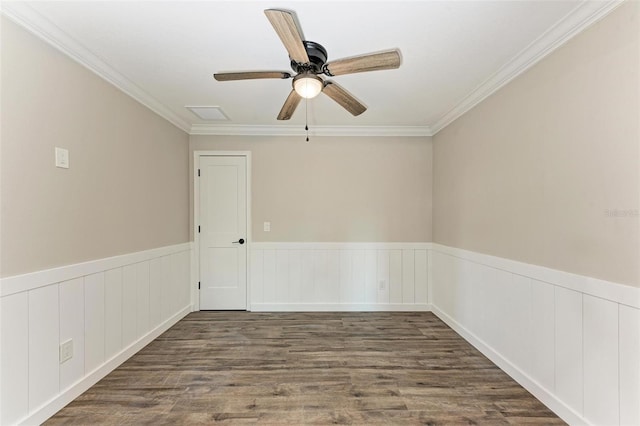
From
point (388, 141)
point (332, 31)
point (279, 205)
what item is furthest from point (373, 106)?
point (279, 205)

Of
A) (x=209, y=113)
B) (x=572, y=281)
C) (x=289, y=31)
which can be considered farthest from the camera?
(x=209, y=113)

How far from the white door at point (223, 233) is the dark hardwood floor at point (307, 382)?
2.11 ft

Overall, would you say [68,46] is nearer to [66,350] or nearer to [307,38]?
[307,38]

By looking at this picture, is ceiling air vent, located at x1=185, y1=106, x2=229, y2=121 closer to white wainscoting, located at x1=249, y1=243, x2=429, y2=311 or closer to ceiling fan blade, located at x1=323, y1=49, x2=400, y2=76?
white wainscoting, located at x1=249, y1=243, x2=429, y2=311

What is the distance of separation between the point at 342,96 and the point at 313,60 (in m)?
0.34

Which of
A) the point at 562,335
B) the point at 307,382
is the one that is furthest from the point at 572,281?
the point at 307,382

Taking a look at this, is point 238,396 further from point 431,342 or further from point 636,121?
point 636,121

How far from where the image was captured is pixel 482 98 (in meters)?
2.75

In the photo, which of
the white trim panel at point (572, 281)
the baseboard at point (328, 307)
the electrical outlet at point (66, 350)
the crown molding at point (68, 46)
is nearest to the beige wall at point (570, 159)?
the white trim panel at point (572, 281)

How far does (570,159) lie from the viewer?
1.83 meters

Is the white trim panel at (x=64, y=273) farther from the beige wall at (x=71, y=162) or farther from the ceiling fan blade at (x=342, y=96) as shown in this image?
the ceiling fan blade at (x=342, y=96)

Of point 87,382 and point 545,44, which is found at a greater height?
point 545,44

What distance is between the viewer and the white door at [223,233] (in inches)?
155

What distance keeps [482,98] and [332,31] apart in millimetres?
1691
